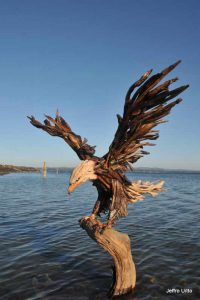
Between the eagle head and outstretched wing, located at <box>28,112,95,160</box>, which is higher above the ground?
outstretched wing, located at <box>28,112,95,160</box>

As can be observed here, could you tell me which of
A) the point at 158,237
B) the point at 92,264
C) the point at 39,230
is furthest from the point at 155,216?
the point at 92,264

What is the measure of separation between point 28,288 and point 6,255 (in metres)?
3.34

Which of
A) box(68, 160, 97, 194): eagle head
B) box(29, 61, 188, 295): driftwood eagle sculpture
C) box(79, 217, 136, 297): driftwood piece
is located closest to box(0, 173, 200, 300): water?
box(79, 217, 136, 297): driftwood piece

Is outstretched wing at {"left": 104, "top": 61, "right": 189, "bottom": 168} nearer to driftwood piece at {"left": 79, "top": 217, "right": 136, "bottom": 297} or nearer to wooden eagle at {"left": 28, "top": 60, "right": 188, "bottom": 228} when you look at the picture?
wooden eagle at {"left": 28, "top": 60, "right": 188, "bottom": 228}

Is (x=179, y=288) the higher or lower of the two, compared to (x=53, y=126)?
lower

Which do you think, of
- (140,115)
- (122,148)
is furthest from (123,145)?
(140,115)

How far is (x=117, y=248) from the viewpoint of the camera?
718cm

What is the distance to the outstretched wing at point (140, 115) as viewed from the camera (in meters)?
5.88

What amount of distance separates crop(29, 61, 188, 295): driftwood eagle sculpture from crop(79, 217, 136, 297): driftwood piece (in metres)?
0.03

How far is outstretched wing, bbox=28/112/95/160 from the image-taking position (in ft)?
24.5

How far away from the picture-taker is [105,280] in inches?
350

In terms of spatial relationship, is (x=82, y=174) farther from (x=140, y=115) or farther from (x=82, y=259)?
(x=82, y=259)

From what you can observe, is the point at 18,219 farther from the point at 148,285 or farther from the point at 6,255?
the point at 148,285

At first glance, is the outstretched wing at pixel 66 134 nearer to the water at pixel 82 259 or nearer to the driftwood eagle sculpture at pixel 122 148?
the driftwood eagle sculpture at pixel 122 148
